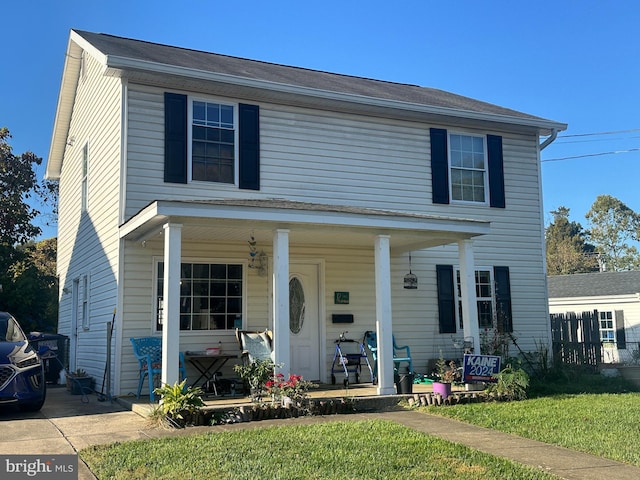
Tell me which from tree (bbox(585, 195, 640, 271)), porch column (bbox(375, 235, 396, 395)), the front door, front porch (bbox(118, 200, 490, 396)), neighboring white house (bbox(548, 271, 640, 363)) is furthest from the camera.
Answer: tree (bbox(585, 195, 640, 271))

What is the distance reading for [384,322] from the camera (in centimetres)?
953

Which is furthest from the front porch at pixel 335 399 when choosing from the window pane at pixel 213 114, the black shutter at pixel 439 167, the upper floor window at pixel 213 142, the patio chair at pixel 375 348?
the window pane at pixel 213 114

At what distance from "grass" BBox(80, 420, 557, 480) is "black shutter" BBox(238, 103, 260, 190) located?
16.7 feet

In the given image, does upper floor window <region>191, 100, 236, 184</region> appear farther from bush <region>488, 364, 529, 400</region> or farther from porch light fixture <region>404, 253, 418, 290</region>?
bush <region>488, 364, 529, 400</region>

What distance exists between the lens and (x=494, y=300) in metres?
12.9

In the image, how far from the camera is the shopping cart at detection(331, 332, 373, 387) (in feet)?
36.5

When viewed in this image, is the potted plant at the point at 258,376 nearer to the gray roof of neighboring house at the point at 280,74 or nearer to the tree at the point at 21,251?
the gray roof of neighboring house at the point at 280,74

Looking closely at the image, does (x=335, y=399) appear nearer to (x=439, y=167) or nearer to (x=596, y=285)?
(x=439, y=167)

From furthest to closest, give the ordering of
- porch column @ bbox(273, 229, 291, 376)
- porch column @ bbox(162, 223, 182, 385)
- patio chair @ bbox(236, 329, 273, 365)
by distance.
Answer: patio chair @ bbox(236, 329, 273, 365), porch column @ bbox(273, 229, 291, 376), porch column @ bbox(162, 223, 182, 385)

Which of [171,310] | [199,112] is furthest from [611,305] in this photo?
[171,310]

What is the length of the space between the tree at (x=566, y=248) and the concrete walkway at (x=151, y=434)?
1742 inches

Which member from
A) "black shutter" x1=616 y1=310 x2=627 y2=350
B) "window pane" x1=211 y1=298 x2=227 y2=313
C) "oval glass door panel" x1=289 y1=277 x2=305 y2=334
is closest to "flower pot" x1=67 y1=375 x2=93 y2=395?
"window pane" x1=211 y1=298 x2=227 y2=313

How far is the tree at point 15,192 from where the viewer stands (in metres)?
20.3

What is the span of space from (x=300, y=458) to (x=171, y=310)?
Answer: 3.19 meters
